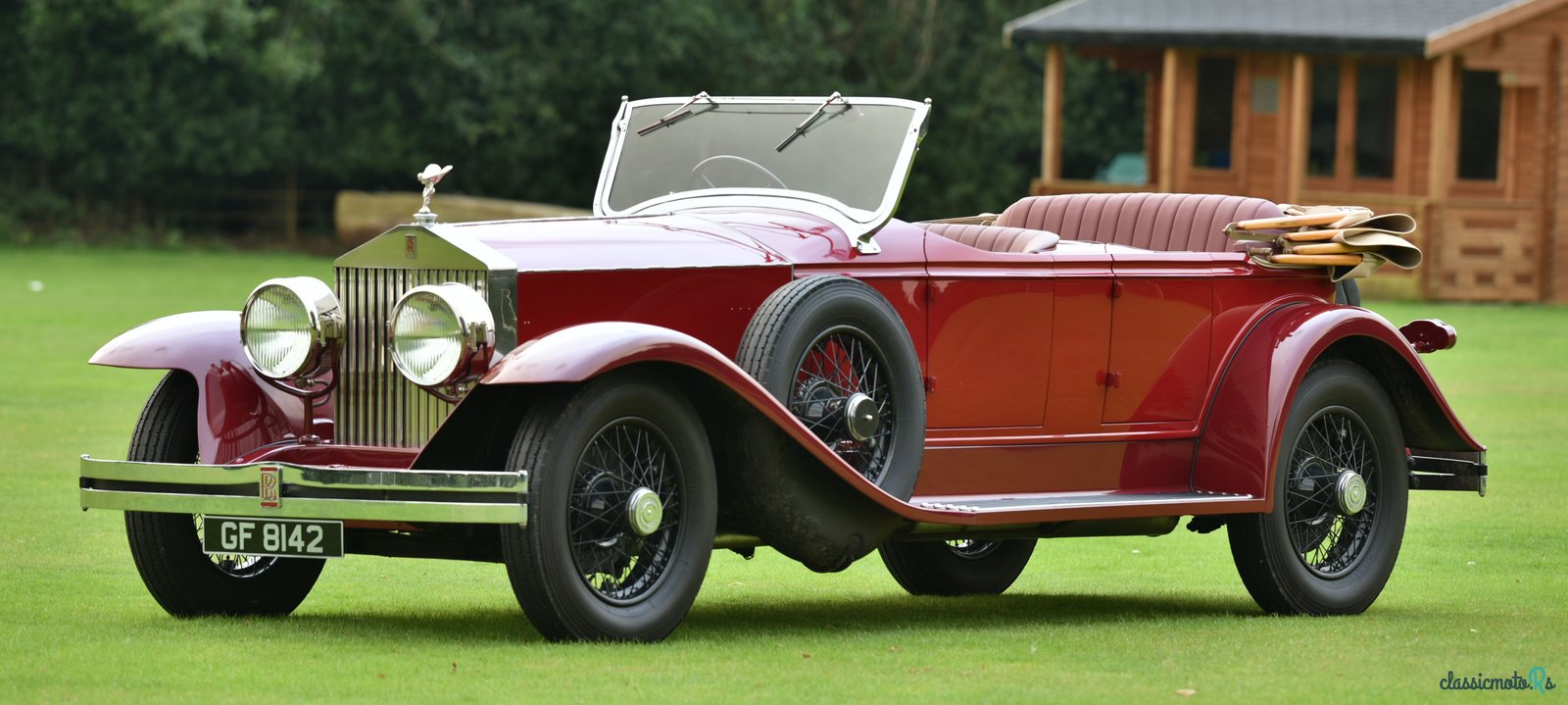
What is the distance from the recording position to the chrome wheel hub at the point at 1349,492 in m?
8.01

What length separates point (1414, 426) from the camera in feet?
27.8

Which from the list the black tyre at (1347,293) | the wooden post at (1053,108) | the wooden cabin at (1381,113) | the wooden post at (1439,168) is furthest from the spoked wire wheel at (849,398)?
the wooden post at (1053,108)

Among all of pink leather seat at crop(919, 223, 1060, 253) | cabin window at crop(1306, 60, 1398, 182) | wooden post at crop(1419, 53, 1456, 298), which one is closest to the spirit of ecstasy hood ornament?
pink leather seat at crop(919, 223, 1060, 253)

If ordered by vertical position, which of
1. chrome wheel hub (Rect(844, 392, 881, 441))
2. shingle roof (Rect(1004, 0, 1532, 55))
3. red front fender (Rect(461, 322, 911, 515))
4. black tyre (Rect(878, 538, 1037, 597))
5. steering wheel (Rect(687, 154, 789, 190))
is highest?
shingle roof (Rect(1004, 0, 1532, 55))

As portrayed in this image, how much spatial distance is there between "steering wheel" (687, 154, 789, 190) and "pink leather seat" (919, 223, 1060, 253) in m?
0.64

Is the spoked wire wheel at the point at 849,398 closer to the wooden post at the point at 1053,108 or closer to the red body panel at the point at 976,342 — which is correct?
the red body panel at the point at 976,342

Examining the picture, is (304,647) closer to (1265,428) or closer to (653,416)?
(653,416)

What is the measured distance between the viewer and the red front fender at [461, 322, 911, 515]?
6.00 metres

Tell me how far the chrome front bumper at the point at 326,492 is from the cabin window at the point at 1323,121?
2376 cm

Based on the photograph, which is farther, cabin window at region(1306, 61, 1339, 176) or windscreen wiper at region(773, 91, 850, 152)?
cabin window at region(1306, 61, 1339, 176)

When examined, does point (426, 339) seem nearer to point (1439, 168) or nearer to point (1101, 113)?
point (1439, 168)

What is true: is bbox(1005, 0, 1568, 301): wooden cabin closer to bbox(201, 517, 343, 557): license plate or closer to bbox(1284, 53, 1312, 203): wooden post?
bbox(1284, 53, 1312, 203): wooden post

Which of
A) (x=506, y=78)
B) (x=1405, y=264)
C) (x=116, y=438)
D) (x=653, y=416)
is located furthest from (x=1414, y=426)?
(x=506, y=78)

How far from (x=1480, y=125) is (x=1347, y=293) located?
2050 centimetres
